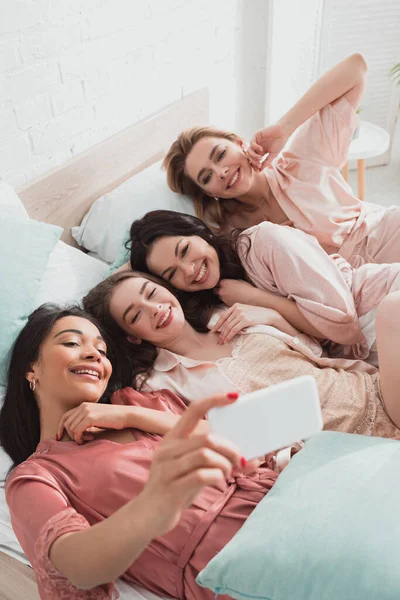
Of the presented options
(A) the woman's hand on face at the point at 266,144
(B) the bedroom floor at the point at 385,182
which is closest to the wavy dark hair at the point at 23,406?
(A) the woman's hand on face at the point at 266,144

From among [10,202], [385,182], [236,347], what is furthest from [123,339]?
[385,182]

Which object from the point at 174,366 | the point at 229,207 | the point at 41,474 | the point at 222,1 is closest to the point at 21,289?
the point at 174,366

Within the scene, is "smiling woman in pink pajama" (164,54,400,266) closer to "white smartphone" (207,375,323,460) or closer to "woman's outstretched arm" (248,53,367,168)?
"woman's outstretched arm" (248,53,367,168)

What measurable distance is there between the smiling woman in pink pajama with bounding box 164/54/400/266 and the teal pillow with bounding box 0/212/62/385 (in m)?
0.57

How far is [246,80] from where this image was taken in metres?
3.05

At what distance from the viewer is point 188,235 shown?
5.52 feet

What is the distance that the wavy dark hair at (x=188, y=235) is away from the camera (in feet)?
5.44

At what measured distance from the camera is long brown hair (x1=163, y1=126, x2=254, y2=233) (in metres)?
1.96

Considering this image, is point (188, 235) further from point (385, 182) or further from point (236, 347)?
point (385, 182)

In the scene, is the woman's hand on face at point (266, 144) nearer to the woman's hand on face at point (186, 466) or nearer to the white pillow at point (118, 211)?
the white pillow at point (118, 211)

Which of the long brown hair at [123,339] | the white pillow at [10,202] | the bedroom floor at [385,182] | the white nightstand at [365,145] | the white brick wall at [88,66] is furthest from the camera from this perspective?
the bedroom floor at [385,182]

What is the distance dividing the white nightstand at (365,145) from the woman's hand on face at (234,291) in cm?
126

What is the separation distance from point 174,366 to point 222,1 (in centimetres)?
198

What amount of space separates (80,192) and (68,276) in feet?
1.49
